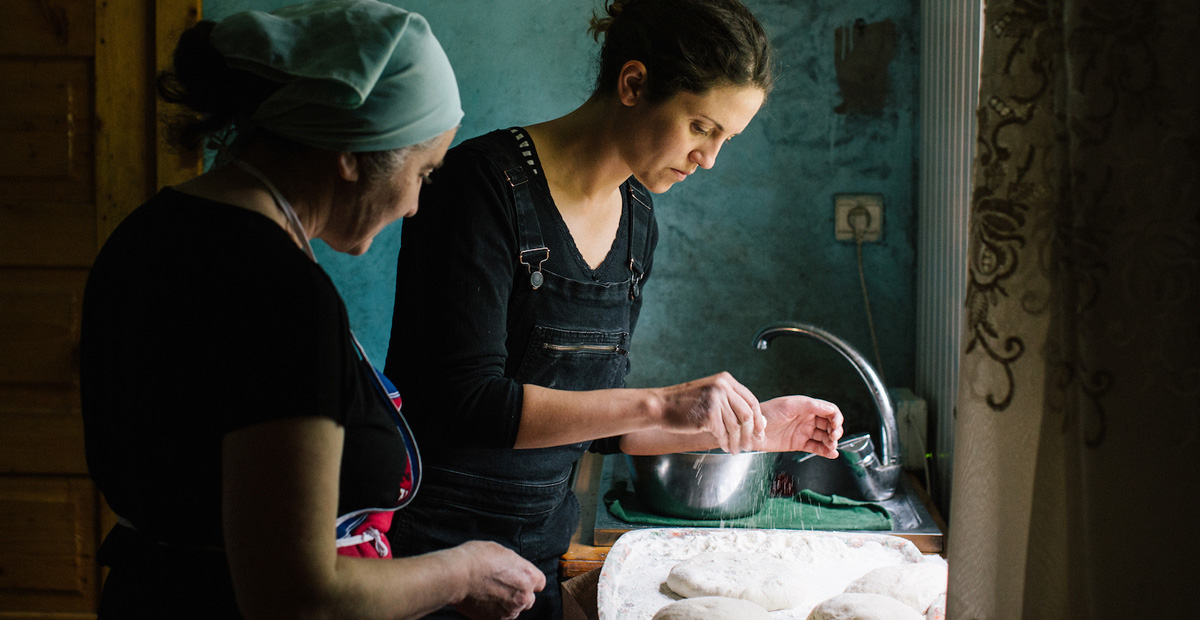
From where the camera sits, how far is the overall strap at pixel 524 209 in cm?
120

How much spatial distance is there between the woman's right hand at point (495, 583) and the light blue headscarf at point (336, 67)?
0.42 m

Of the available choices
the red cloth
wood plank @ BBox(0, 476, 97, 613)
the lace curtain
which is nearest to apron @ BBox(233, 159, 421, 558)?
the red cloth

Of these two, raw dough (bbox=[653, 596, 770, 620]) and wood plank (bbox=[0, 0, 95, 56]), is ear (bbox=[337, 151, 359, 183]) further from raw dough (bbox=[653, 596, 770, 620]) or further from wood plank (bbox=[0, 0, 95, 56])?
wood plank (bbox=[0, 0, 95, 56])

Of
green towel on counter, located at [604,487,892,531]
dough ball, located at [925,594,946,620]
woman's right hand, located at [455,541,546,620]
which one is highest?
woman's right hand, located at [455,541,546,620]

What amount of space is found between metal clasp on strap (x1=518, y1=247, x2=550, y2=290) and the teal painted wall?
1.11 metres

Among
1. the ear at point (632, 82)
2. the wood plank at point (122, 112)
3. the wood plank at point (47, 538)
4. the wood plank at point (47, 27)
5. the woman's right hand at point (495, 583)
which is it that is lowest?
the wood plank at point (47, 538)

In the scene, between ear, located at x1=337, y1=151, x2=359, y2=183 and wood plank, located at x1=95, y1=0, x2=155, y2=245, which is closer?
ear, located at x1=337, y1=151, x2=359, y2=183

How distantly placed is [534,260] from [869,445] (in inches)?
37.4

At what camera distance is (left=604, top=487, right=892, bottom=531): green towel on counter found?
1668mm

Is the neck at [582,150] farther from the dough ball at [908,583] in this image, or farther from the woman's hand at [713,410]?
the dough ball at [908,583]

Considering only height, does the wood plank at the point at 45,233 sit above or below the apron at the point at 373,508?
above

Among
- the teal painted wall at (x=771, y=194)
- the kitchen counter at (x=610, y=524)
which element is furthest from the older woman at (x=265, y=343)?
the teal painted wall at (x=771, y=194)

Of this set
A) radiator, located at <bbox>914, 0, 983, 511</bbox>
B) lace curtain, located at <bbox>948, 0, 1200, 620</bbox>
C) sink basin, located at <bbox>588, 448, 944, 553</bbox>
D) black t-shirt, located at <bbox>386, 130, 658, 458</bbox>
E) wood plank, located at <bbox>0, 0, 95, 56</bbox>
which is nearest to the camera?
lace curtain, located at <bbox>948, 0, 1200, 620</bbox>

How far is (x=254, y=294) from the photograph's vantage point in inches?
26.0
